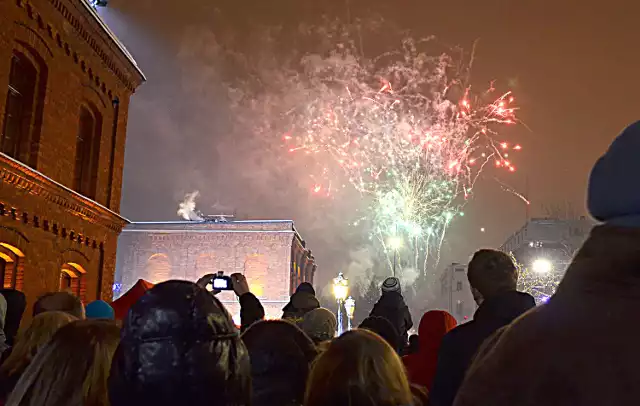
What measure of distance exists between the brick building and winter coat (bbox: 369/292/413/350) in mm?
7590

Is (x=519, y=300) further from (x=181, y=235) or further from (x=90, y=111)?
(x=181, y=235)

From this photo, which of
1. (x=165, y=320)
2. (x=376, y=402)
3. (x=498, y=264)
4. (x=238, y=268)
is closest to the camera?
(x=165, y=320)

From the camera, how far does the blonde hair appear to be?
143 inches

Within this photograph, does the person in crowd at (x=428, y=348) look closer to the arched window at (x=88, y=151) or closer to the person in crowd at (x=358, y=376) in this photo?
the person in crowd at (x=358, y=376)

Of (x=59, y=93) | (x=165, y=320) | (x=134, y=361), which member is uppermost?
(x=59, y=93)

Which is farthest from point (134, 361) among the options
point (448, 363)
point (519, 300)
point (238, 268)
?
point (238, 268)

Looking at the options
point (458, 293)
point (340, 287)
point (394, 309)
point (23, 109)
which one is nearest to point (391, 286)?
point (394, 309)

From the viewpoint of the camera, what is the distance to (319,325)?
16.2 ft

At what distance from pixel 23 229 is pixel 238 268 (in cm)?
3726

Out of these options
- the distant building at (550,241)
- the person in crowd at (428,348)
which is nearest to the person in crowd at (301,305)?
the person in crowd at (428,348)

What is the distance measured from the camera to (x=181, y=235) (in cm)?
4959

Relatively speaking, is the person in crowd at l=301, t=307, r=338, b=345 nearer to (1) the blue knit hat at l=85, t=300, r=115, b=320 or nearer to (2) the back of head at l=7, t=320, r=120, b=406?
(1) the blue knit hat at l=85, t=300, r=115, b=320

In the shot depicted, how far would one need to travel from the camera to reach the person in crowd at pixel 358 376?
8.63 feet

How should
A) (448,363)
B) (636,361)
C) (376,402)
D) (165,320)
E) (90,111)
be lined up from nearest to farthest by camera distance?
(636,361), (165,320), (376,402), (448,363), (90,111)
